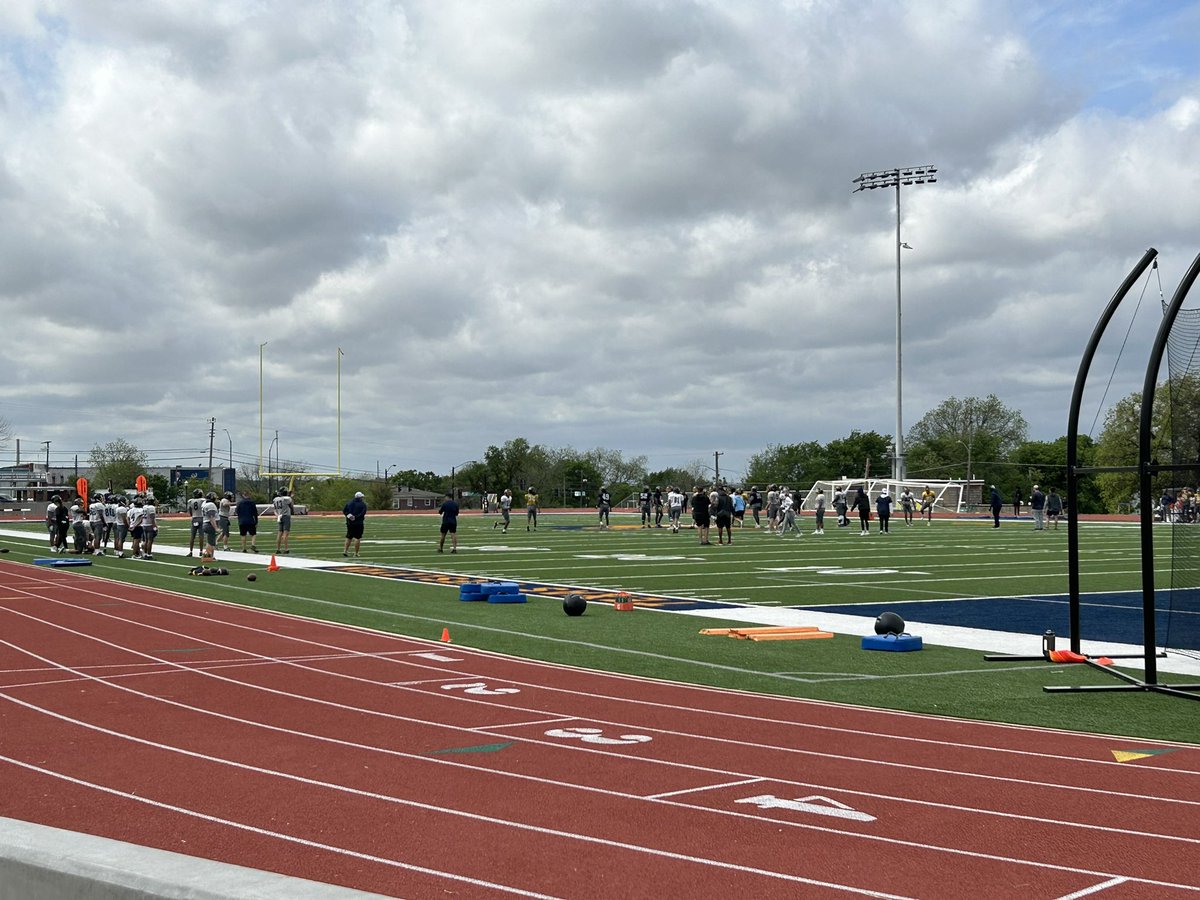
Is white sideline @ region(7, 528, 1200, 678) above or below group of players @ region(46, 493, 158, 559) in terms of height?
below

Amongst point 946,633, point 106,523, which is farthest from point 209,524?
point 946,633

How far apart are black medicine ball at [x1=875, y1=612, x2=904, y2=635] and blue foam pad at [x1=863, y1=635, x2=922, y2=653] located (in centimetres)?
6

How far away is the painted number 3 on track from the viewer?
8.70 meters

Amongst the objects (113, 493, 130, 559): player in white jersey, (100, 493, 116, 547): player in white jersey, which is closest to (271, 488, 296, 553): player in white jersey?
(113, 493, 130, 559): player in white jersey

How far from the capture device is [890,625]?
1366 cm

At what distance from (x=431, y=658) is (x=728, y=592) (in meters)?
8.79

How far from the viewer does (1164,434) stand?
15.1 metres

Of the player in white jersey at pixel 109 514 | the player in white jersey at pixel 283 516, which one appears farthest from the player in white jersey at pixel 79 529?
the player in white jersey at pixel 283 516

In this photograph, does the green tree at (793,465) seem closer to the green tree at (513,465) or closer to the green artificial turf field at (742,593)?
the green tree at (513,465)

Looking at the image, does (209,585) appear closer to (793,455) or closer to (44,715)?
(44,715)

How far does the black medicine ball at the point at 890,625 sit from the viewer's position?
13.7 meters

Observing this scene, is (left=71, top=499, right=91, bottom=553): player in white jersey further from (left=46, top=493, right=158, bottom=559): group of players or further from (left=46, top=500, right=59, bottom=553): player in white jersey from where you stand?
(left=46, top=500, right=59, bottom=553): player in white jersey

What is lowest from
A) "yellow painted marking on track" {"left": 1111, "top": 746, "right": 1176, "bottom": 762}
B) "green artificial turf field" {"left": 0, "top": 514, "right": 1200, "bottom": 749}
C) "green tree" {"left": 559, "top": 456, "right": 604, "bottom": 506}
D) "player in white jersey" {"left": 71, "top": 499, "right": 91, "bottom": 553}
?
"yellow painted marking on track" {"left": 1111, "top": 746, "right": 1176, "bottom": 762}

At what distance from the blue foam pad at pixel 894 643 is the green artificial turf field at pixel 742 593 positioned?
0.19m
